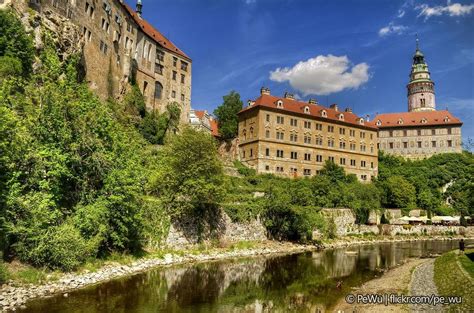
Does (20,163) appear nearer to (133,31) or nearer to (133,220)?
→ (133,220)

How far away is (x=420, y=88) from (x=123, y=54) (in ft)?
231

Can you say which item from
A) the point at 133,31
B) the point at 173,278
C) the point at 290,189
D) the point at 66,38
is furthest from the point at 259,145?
the point at 173,278

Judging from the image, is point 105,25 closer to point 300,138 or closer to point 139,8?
point 139,8

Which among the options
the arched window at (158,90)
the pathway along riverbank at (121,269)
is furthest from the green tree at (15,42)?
the arched window at (158,90)

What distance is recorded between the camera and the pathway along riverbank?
15.6 m

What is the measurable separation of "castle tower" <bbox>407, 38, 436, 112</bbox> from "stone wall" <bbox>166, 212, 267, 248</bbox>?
2625 inches

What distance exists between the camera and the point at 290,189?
3959 cm

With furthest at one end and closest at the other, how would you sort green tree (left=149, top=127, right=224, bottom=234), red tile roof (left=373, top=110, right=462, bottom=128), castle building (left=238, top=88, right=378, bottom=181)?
red tile roof (left=373, top=110, right=462, bottom=128) < castle building (left=238, top=88, right=378, bottom=181) < green tree (left=149, top=127, right=224, bottom=234)

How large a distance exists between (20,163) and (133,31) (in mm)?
34434

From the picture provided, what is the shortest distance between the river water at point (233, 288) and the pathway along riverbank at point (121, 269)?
0.68 m

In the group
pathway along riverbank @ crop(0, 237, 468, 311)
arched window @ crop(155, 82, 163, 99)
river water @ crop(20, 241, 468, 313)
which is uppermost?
arched window @ crop(155, 82, 163, 99)

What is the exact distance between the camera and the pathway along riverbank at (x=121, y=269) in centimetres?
1563

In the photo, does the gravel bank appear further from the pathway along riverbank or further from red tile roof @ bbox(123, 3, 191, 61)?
red tile roof @ bbox(123, 3, 191, 61)

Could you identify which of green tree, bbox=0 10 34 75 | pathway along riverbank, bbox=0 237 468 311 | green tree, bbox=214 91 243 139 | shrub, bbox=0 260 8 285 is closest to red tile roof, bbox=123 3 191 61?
green tree, bbox=214 91 243 139
